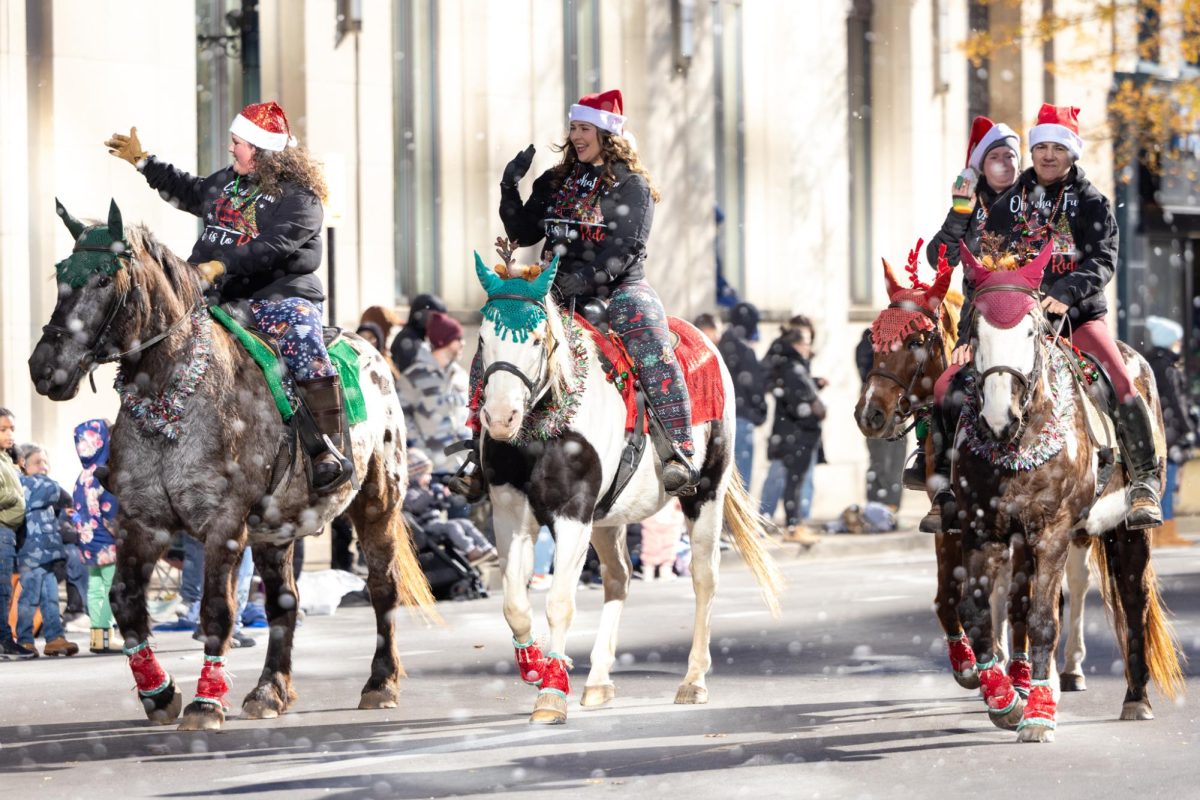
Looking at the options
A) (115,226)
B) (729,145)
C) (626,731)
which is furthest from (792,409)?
(115,226)

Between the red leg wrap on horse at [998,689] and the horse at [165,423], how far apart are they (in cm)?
340

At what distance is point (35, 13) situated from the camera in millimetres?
18531

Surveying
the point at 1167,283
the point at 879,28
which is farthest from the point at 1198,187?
the point at 879,28

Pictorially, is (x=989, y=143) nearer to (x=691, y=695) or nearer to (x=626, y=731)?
(x=691, y=695)

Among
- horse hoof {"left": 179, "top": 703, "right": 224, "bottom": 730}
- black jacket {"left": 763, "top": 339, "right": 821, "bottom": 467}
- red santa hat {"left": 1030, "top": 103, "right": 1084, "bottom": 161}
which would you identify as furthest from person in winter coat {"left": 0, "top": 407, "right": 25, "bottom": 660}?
black jacket {"left": 763, "top": 339, "right": 821, "bottom": 467}

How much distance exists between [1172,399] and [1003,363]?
11258mm

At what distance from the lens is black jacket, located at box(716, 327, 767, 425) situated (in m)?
20.4

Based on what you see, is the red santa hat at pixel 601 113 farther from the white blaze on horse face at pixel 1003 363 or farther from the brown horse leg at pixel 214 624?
the brown horse leg at pixel 214 624

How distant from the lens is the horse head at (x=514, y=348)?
958cm

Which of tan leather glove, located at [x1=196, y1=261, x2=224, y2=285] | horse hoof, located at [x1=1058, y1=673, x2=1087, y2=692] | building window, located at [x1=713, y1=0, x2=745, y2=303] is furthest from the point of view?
building window, located at [x1=713, y1=0, x2=745, y2=303]

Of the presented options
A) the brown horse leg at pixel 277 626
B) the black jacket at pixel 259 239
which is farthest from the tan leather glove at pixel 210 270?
the brown horse leg at pixel 277 626

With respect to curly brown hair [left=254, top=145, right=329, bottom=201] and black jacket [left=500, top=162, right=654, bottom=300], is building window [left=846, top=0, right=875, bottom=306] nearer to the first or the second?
black jacket [left=500, top=162, right=654, bottom=300]

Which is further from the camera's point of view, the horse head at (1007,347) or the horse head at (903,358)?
the horse head at (903,358)

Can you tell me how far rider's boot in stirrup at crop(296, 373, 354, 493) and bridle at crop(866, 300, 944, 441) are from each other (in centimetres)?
266
